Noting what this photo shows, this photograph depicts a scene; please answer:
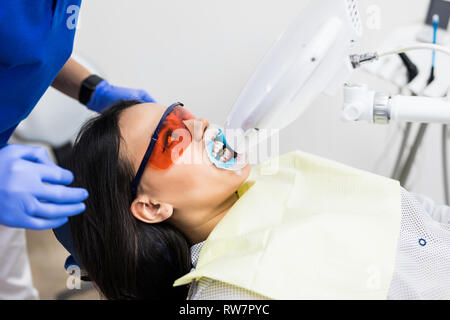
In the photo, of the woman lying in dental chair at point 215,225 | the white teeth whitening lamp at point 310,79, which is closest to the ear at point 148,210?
the woman lying in dental chair at point 215,225

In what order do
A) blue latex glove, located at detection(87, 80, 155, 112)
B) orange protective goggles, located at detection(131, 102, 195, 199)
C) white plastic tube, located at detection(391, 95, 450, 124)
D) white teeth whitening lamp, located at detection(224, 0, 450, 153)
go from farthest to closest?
1. blue latex glove, located at detection(87, 80, 155, 112)
2. orange protective goggles, located at detection(131, 102, 195, 199)
3. white plastic tube, located at detection(391, 95, 450, 124)
4. white teeth whitening lamp, located at detection(224, 0, 450, 153)

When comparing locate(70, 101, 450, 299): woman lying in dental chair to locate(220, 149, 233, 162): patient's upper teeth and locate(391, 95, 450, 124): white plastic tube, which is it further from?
locate(391, 95, 450, 124): white plastic tube

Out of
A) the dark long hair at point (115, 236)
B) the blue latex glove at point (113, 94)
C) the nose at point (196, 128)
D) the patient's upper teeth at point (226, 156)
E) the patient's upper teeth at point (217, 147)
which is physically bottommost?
the dark long hair at point (115, 236)

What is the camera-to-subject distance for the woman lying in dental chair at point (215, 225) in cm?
97

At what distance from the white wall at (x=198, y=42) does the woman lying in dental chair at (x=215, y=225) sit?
0.77m

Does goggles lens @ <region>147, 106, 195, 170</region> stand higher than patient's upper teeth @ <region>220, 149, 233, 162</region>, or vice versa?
goggles lens @ <region>147, 106, 195, 170</region>

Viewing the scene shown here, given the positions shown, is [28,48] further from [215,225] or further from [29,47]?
[215,225]

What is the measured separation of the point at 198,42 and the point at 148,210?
1035 mm

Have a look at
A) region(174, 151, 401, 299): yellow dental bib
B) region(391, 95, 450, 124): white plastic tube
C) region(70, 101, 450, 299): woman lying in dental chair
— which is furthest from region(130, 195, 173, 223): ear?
region(391, 95, 450, 124): white plastic tube

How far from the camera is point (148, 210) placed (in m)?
1.13

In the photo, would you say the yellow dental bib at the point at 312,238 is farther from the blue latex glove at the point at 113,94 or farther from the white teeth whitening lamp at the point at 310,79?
the blue latex glove at the point at 113,94

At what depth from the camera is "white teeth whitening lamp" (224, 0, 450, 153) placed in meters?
0.80

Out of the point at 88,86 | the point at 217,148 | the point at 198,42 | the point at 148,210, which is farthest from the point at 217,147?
the point at 198,42
